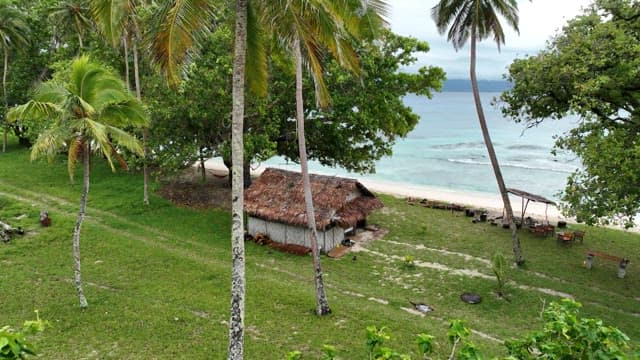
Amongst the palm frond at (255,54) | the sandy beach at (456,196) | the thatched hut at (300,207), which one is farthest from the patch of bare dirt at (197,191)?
the palm frond at (255,54)

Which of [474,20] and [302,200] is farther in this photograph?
[302,200]

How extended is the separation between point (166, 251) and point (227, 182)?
10.9m

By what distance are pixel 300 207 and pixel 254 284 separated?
4.63 m

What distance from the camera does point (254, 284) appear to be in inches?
561

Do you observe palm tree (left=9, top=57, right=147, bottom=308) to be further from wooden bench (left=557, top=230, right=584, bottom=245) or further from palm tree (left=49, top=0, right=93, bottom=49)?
palm tree (left=49, top=0, right=93, bottom=49)

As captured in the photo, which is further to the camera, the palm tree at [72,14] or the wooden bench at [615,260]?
the palm tree at [72,14]

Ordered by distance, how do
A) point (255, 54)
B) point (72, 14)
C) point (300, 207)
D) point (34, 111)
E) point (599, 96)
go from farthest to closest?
point (72, 14) → point (300, 207) → point (599, 96) → point (34, 111) → point (255, 54)

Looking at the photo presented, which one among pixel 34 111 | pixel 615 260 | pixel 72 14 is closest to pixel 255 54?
pixel 34 111

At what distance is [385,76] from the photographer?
19453mm

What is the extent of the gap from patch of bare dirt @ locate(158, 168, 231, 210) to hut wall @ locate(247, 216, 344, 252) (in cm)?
417

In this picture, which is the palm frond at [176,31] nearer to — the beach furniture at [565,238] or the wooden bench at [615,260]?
the wooden bench at [615,260]

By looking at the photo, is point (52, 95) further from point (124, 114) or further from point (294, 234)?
point (294, 234)

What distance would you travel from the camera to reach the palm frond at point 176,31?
812 centimetres

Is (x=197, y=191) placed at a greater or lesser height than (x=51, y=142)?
A: lesser
